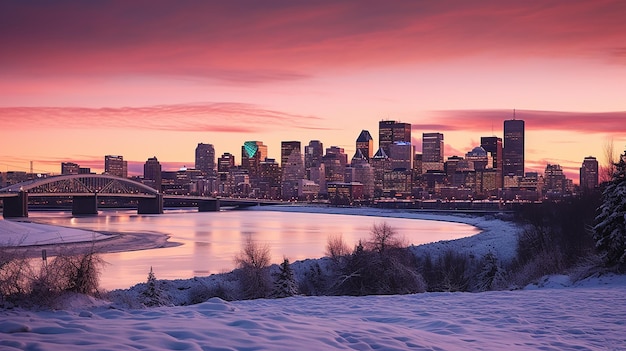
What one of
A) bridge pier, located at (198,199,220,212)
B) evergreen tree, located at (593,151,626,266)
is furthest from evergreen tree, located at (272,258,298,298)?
bridge pier, located at (198,199,220,212)

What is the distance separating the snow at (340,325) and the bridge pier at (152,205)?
159m

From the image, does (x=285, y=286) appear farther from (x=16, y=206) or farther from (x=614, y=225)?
(x=16, y=206)

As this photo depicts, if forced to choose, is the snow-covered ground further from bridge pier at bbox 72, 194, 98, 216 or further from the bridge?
bridge pier at bbox 72, 194, 98, 216

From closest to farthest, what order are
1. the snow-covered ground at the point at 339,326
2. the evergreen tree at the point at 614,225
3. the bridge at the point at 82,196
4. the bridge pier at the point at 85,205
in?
the snow-covered ground at the point at 339,326 → the evergreen tree at the point at 614,225 → the bridge at the point at 82,196 → the bridge pier at the point at 85,205

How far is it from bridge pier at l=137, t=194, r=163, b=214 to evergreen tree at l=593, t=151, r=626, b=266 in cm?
15355

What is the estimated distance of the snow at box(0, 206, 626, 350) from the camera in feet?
25.7

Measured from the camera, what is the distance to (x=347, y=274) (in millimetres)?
30156

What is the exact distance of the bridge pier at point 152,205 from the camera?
169 m

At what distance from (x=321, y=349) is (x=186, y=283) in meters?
25.4

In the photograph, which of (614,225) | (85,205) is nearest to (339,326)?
(614,225)

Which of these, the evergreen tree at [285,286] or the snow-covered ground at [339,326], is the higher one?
the snow-covered ground at [339,326]

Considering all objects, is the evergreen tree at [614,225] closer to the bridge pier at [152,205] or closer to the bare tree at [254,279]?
the bare tree at [254,279]

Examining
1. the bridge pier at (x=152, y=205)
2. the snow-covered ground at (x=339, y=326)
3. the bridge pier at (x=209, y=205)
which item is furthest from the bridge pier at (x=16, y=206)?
the snow-covered ground at (x=339, y=326)

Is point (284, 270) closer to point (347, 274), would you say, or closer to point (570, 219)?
point (347, 274)
